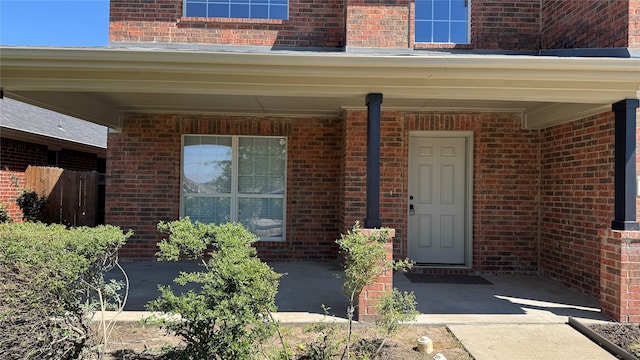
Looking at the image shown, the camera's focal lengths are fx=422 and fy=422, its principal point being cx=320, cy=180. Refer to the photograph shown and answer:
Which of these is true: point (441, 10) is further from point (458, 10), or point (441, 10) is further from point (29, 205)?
point (29, 205)

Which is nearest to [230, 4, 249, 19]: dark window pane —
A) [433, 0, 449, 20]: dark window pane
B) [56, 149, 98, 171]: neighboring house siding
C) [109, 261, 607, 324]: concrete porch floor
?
[433, 0, 449, 20]: dark window pane

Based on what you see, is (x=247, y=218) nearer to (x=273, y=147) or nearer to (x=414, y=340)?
(x=273, y=147)

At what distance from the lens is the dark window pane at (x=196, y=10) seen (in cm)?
759

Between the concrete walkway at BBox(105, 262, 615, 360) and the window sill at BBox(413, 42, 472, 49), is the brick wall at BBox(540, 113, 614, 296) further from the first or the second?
the window sill at BBox(413, 42, 472, 49)

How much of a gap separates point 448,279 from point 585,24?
429cm

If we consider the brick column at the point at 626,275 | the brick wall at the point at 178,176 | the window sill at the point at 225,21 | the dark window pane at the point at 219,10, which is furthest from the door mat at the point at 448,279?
the dark window pane at the point at 219,10

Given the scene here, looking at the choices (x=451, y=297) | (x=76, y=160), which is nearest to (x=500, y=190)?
(x=451, y=297)

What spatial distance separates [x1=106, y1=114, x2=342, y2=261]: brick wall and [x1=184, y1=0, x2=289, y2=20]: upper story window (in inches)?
72.3

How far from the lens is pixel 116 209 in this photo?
25.6 feet

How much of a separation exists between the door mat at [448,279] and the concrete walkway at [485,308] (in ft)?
0.57

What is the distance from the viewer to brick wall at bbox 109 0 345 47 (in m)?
7.47

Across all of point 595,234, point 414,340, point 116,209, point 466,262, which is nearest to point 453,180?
point 466,262

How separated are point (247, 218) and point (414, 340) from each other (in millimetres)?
Answer: 4494

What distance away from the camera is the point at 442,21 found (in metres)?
7.44
